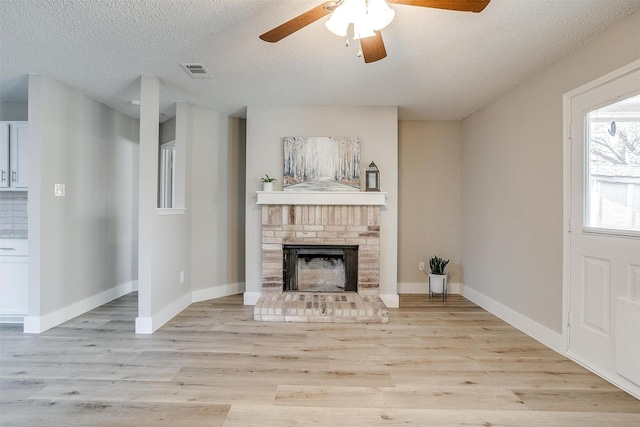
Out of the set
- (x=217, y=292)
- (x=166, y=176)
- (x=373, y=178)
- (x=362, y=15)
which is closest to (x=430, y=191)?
(x=373, y=178)

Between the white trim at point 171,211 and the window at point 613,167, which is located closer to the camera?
the window at point 613,167

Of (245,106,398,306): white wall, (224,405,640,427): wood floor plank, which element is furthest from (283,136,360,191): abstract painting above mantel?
(224,405,640,427): wood floor plank

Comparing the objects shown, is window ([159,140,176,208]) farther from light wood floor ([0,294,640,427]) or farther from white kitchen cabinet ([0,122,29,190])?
light wood floor ([0,294,640,427])

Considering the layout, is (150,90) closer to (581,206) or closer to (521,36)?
(521,36)

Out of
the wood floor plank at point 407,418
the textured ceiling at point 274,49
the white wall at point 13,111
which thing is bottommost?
the wood floor plank at point 407,418

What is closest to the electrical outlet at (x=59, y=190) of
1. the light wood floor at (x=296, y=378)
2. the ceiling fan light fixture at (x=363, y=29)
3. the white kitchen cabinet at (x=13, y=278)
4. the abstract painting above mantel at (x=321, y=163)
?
the white kitchen cabinet at (x=13, y=278)

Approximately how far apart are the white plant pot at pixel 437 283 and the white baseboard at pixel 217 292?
260cm

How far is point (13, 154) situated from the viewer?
10.5 ft

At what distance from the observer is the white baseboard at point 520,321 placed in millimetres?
2619

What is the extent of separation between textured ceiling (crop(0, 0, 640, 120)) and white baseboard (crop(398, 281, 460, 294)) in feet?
8.02

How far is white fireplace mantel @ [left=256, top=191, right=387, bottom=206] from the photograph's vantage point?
370cm

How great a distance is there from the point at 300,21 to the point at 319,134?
2.13m

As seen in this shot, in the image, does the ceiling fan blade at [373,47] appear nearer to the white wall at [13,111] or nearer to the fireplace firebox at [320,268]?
the fireplace firebox at [320,268]

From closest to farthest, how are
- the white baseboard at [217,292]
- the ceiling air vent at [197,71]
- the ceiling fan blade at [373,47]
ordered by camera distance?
the ceiling fan blade at [373,47], the ceiling air vent at [197,71], the white baseboard at [217,292]
